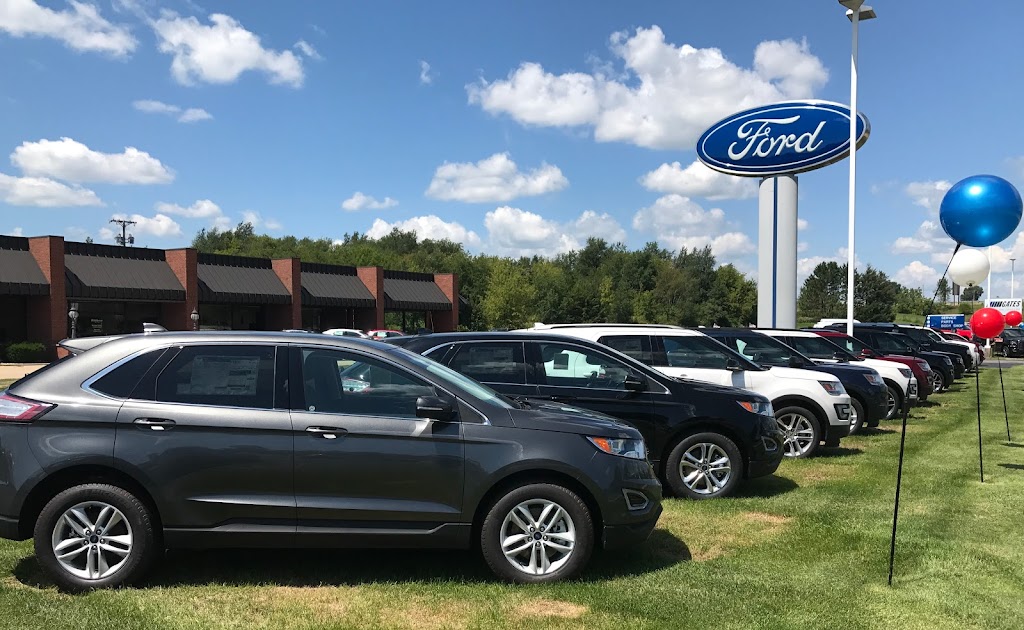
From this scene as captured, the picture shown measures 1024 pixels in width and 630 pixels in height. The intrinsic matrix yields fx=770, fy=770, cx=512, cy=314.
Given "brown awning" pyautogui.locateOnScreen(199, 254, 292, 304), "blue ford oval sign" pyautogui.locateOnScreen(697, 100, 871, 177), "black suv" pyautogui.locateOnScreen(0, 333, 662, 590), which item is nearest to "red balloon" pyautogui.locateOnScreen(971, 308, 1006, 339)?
"black suv" pyautogui.locateOnScreen(0, 333, 662, 590)

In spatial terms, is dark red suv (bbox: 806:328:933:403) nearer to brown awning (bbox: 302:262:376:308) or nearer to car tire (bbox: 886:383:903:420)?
car tire (bbox: 886:383:903:420)

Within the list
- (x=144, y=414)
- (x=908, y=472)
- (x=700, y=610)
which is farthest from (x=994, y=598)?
(x=144, y=414)

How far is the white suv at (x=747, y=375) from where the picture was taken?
9.41 meters

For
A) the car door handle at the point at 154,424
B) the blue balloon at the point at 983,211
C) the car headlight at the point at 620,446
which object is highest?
the blue balloon at the point at 983,211

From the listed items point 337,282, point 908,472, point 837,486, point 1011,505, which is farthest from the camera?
point 337,282

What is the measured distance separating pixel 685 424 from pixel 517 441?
2.92 meters

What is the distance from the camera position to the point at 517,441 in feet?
16.1

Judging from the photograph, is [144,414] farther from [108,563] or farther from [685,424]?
[685,424]

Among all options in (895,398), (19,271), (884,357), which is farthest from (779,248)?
(19,271)

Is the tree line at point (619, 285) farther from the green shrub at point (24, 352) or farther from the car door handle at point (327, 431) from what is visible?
the car door handle at point (327, 431)

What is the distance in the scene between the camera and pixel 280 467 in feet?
15.6

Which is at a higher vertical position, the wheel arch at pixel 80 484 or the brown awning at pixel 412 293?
the brown awning at pixel 412 293

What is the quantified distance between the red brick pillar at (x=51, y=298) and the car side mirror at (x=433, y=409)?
40345 mm

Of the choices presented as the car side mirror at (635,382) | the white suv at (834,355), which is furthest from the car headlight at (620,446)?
the white suv at (834,355)
